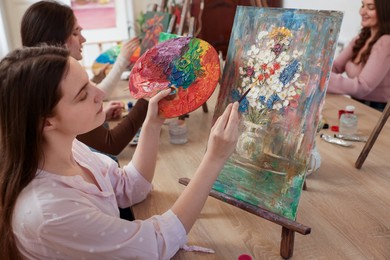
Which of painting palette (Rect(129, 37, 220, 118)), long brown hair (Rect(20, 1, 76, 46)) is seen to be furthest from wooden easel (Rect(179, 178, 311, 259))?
long brown hair (Rect(20, 1, 76, 46))

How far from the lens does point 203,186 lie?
0.85 m

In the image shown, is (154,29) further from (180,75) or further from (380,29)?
(380,29)

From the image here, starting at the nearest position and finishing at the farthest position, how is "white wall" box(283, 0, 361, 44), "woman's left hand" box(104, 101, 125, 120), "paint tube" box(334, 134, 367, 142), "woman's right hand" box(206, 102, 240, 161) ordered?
"woman's right hand" box(206, 102, 240, 161)
"paint tube" box(334, 134, 367, 142)
"woman's left hand" box(104, 101, 125, 120)
"white wall" box(283, 0, 361, 44)

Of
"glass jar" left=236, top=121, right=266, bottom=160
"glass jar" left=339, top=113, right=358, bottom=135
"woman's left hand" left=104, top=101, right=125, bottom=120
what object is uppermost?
"glass jar" left=236, top=121, right=266, bottom=160

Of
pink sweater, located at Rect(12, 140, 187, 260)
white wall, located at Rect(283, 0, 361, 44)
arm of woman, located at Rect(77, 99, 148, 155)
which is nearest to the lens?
pink sweater, located at Rect(12, 140, 187, 260)

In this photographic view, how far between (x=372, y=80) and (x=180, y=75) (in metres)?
1.41

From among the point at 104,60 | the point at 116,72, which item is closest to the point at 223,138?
the point at 116,72

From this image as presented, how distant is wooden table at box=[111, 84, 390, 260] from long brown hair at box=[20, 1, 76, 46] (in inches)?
21.4

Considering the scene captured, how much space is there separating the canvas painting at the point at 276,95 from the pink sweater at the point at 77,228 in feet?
0.87

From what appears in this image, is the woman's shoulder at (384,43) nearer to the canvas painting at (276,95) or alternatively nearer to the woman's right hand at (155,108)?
the canvas painting at (276,95)

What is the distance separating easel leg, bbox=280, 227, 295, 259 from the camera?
85 cm

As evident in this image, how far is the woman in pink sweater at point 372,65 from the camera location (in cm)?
196

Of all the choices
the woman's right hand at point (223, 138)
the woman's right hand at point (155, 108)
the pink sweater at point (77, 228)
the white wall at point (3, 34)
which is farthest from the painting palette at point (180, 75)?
the white wall at point (3, 34)

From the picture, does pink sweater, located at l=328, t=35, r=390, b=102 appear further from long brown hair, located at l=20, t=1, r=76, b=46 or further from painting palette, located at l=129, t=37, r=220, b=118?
long brown hair, located at l=20, t=1, r=76, b=46
